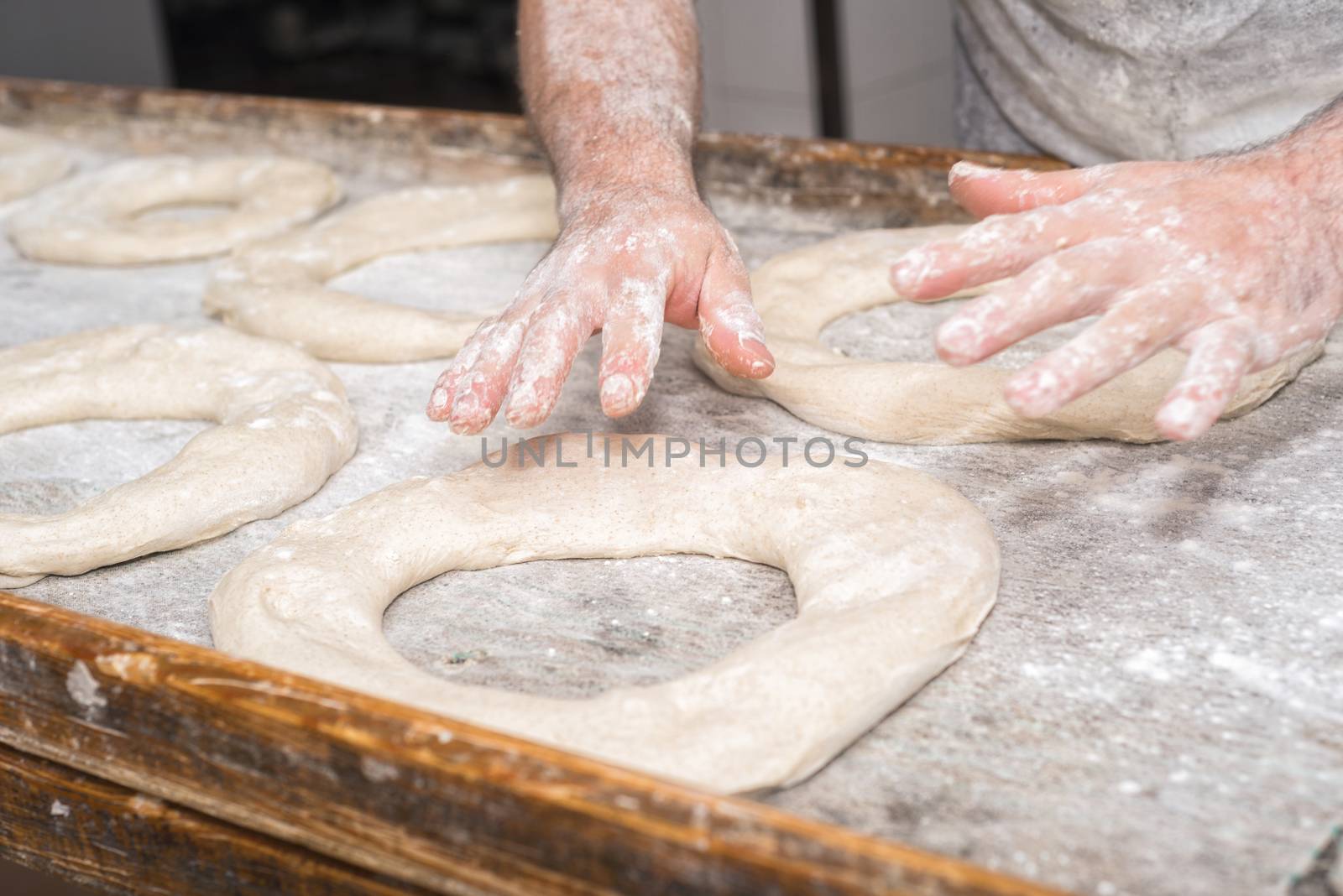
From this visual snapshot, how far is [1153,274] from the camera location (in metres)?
1.20

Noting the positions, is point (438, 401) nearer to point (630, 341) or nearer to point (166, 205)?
point (630, 341)

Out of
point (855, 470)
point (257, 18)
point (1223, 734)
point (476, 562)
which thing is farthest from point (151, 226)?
point (257, 18)

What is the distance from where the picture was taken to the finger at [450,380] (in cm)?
138

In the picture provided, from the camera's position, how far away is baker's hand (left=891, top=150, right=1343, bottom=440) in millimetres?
1129

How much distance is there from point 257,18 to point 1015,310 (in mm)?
8182

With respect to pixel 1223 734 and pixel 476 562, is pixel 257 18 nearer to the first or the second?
pixel 476 562

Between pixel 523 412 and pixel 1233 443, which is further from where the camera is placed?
pixel 1233 443

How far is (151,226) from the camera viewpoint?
2396 mm

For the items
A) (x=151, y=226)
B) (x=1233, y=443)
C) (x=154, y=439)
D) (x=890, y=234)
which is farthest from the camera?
(x=151, y=226)

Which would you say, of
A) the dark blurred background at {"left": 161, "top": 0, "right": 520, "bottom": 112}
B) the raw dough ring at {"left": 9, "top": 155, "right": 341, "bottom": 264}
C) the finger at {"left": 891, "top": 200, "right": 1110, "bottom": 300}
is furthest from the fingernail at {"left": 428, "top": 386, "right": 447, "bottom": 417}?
the dark blurred background at {"left": 161, "top": 0, "right": 520, "bottom": 112}

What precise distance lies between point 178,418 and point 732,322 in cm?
88

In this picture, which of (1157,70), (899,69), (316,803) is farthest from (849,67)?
(316,803)

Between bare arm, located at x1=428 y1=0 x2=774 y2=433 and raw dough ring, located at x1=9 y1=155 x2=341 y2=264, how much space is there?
770 millimetres

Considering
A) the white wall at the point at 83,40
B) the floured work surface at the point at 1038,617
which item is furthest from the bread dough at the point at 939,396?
the white wall at the point at 83,40
